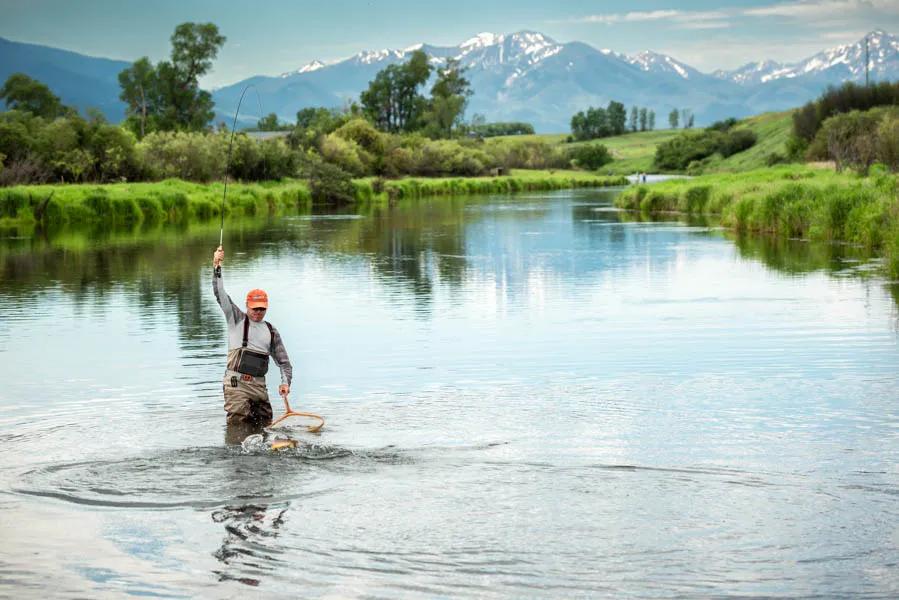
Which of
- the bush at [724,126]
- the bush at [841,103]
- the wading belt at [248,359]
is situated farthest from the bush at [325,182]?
the bush at [724,126]

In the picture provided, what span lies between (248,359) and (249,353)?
0.21 ft

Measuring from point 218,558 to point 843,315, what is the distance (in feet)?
55.6

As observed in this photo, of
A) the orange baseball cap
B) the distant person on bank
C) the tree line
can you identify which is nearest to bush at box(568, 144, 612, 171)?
the tree line

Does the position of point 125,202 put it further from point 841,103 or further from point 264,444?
point 841,103

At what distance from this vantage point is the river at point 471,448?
922 cm

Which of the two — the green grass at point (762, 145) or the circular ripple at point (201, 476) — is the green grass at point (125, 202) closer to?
the circular ripple at point (201, 476)

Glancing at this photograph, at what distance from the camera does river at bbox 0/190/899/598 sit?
30.2 feet

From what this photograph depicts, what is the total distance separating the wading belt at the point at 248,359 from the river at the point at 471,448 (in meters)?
0.82

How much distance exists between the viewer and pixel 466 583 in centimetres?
887

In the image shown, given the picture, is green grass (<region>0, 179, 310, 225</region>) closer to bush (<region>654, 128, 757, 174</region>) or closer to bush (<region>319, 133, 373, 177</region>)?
bush (<region>319, 133, 373, 177</region>)

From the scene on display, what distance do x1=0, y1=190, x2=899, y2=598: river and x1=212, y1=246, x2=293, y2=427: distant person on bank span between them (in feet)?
1.85

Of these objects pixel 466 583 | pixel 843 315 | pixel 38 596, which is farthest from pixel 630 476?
pixel 843 315

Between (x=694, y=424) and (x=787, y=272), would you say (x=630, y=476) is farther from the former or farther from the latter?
(x=787, y=272)

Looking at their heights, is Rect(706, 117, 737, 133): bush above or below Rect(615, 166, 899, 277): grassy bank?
above
